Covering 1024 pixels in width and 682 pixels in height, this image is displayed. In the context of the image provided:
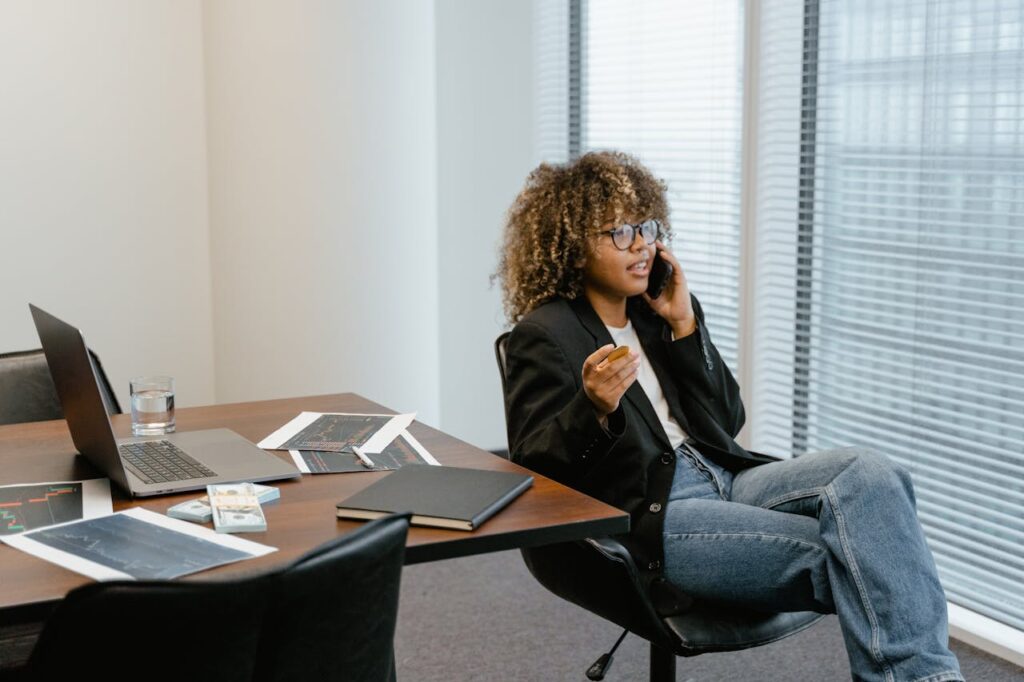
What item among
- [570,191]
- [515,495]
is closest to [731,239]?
[570,191]

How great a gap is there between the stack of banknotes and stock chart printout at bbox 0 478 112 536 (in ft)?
0.37

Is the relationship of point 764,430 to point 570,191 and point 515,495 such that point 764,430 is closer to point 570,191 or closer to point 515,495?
point 570,191

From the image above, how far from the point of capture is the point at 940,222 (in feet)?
9.43

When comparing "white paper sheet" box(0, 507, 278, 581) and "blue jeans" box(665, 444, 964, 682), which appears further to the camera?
"blue jeans" box(665, 444, 964, 682)

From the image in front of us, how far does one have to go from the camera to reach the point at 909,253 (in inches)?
116

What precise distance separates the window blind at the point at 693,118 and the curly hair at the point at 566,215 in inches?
41.8

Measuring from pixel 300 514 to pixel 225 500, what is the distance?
111mm

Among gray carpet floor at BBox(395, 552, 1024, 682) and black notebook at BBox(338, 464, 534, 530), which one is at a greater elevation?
black notebook at BBox(338, 464, 534, 530)

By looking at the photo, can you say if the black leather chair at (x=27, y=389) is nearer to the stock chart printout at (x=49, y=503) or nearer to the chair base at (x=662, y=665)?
the stock chart printout at (x=49, y=503)

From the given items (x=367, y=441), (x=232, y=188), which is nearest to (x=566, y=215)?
(x=367, y=441)

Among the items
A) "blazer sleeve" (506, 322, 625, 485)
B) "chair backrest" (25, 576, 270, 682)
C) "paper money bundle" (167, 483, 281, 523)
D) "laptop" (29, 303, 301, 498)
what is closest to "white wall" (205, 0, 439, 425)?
"blazer sleeve" (506, 322, 625, 485)

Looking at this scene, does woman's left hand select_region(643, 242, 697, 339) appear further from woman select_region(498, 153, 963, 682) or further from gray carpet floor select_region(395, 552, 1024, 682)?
gray carpet floor select_region(395, 552, 1024, 682)

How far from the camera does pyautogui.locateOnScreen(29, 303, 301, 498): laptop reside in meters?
1.74

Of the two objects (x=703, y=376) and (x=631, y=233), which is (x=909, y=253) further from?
(x=631, y=233)
